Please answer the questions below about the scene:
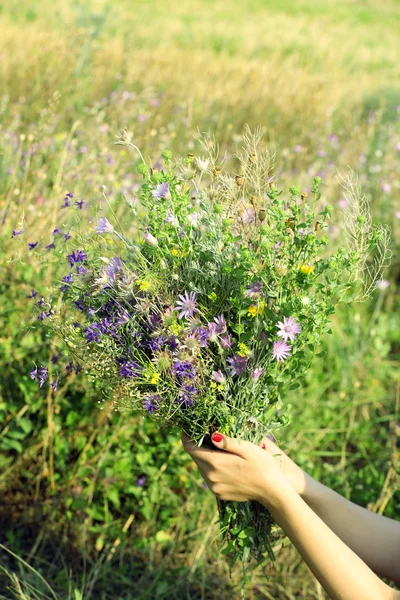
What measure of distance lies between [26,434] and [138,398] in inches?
47.0

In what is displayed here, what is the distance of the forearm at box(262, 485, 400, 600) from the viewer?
1.43m

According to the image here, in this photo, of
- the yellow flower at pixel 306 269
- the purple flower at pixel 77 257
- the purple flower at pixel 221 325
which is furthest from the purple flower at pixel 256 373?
the purple flower at pixel 77 257

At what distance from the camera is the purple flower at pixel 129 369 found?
147 centimetres

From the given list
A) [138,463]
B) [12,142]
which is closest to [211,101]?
[12,142]

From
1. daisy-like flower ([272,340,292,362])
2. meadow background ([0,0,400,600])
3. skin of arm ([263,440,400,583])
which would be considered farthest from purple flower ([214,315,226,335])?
skin of arm ([263,440,400,583])

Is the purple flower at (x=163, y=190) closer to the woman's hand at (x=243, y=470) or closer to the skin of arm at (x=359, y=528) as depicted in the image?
the woman's hand at (x=243, y=470)

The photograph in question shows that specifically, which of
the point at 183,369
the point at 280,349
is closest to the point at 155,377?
the point at 183,369

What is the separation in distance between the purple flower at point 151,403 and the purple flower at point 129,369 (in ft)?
0.21

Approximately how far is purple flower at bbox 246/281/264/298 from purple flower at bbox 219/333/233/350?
0.40 feet

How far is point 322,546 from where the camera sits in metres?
1.44

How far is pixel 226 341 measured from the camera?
4.81 ft

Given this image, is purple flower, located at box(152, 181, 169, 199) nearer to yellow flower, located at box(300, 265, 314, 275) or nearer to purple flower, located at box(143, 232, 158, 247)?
purple flower, located at box(143, 232, 158, 247)

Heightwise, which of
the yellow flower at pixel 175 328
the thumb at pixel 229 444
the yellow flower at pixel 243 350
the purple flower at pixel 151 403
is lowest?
the thumb at pixel 229 444

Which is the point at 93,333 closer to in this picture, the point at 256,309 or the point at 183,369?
the point at 183,369
